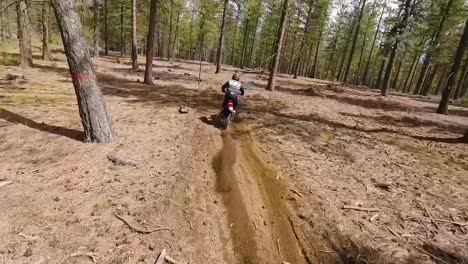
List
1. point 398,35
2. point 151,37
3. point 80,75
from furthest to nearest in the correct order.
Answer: point 398,35 < point 151,37 < point 80,75

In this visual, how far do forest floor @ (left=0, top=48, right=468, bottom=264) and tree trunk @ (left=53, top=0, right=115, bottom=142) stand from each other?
1.59 ft

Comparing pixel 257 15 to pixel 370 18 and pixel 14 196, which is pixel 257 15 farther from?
pixel 14 196

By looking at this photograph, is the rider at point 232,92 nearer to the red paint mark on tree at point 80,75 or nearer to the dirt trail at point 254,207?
the dirt trail at point 254,207

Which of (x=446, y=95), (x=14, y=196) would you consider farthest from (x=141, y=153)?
(x=446, y=95)

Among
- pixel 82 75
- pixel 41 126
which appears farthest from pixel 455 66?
pixel 41 126

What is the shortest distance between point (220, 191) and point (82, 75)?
4238mm

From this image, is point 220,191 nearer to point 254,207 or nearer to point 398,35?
point 254,207

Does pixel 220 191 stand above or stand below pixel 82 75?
below

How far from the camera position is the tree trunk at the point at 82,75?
6145 millimetres

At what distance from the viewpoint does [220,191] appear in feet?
19.8

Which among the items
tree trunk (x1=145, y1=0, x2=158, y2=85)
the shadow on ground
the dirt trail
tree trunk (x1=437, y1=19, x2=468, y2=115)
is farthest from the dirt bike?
tree trunk (x1=437, y1=19, x2=468, y2=115)

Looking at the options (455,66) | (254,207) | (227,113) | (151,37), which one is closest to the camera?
(254,207)

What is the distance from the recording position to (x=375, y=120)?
43.0 ft

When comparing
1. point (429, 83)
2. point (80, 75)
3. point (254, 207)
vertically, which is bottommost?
point (254, 207)
